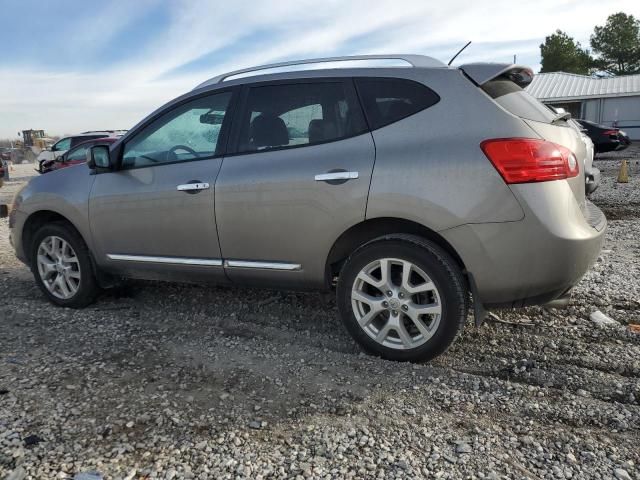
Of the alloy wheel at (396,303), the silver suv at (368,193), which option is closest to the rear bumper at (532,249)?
the silver suv at (368,193)

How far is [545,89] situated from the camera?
125 feet

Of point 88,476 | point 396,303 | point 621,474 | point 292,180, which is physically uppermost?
point 292,180

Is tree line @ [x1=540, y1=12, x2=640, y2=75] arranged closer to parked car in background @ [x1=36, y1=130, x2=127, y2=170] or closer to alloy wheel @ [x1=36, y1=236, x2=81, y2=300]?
parked car in background @ [x1=36, y1=130, x2=127, y2=170]

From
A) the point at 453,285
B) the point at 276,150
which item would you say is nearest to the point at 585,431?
the point at 453,285

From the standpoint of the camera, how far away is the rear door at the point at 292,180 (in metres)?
3.38

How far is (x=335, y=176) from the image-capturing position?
3.36 m

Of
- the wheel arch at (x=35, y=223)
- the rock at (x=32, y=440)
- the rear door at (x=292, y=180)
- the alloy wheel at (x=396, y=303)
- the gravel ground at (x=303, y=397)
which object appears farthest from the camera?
A: the wheel arch at (x=35, y=223)

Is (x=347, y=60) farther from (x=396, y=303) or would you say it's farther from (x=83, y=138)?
(x=83, y=138)

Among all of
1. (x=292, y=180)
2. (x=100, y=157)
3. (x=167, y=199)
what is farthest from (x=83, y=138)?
(x=292, y=180)

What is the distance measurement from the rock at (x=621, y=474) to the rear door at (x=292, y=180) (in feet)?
6.06

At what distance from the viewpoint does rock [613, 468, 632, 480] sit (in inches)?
90.0

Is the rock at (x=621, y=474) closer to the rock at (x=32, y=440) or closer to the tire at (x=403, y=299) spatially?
the tire at (x=403, y=299)

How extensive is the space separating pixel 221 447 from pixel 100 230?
2.52 m

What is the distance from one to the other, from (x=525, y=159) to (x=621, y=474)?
1598 mm
